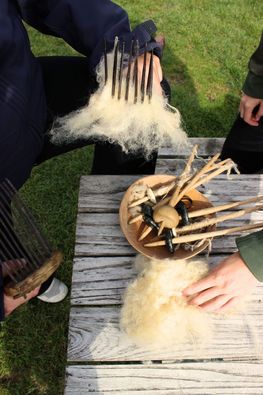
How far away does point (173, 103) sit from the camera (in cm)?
277

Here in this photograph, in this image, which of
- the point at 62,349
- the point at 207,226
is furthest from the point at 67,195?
the point at 207,226

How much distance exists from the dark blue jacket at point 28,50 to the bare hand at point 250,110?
60cm

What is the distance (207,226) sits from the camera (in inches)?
46.3

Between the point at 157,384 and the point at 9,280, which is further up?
the point at 9,280

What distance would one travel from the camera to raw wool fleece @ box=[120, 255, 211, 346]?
1.09 meters

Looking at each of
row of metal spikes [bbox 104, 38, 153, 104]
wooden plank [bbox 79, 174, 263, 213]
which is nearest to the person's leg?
wooden plank [bbox 79, 174, 263, 213]

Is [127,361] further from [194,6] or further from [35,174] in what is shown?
[194,6]

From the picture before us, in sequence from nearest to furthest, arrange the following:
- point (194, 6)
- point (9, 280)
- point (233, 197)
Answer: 1. point (9, 280)
2. point (233, 197)
3. point (194, 6)

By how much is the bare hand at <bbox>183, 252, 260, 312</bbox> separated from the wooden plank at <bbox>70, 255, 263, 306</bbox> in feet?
0.45

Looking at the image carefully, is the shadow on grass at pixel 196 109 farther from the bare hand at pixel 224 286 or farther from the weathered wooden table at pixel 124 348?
the bare hand at pixel 224 286

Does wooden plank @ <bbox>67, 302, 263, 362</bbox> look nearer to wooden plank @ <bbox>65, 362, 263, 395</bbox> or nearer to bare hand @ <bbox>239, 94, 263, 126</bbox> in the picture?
wooden plank @ <bbox>65, 362, 263, 395</bbox>

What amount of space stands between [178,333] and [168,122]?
61cm

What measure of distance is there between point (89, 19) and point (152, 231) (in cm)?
77

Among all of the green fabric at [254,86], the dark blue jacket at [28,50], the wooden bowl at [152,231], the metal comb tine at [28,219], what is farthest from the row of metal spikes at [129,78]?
the green fabric at [254,86]
